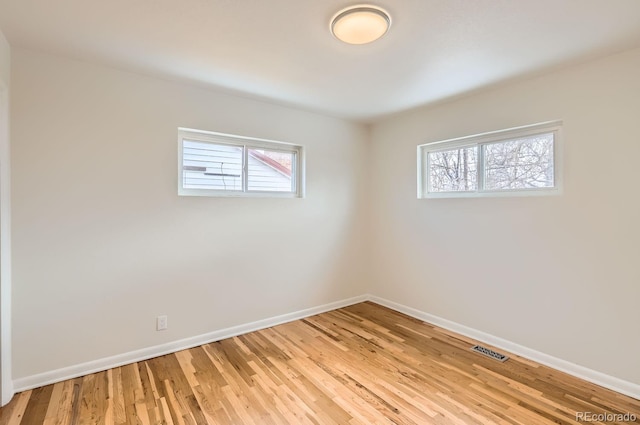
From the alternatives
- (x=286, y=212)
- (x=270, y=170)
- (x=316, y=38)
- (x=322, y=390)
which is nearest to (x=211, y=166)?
(x=270, y=170)

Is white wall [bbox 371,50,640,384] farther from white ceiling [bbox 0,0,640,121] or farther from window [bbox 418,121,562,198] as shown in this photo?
white ceiling [bbox 0,0,640,121]

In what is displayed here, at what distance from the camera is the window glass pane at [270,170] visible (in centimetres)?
329

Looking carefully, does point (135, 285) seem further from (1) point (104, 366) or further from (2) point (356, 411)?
(2) point (356, 411)

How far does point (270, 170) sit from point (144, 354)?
82.4 inches

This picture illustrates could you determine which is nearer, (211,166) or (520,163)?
(520,163)

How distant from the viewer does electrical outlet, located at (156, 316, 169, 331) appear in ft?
8.66

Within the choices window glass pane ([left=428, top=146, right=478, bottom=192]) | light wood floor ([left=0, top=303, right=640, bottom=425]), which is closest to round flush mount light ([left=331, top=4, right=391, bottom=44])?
window glass pane ([left=428, top=146, right=478, bottom=192])

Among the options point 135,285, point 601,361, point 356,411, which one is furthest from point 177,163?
point 601,361

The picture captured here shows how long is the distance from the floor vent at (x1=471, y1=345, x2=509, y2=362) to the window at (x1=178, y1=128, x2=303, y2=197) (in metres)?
2.35

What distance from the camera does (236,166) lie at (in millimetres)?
3182

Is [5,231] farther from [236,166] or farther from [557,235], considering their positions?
[557,235]

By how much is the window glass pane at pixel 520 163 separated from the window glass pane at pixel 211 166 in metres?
2.55

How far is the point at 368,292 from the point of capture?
4.19 metres

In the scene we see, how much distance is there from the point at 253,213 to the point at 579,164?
2854 millimetres
